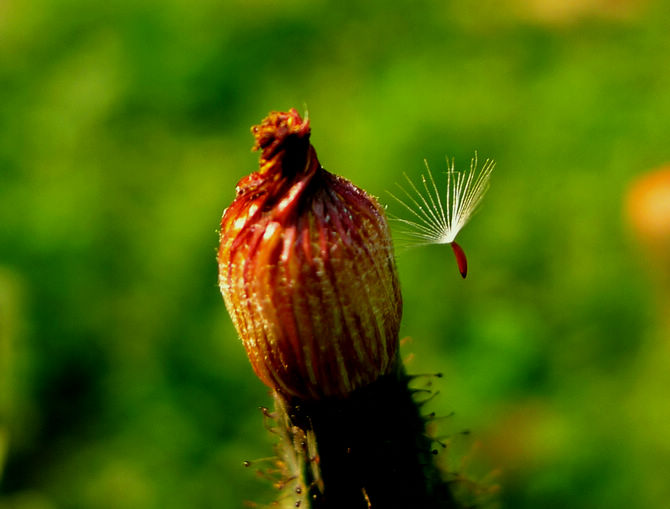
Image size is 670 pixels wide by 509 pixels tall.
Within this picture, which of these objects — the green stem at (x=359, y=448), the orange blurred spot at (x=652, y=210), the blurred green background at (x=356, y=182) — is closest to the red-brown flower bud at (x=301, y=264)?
the green stem at (x=359, y=448)

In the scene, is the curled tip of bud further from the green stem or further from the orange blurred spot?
the orange blurred spot

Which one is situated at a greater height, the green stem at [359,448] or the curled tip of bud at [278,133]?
the curled tip of bud at [278,133]

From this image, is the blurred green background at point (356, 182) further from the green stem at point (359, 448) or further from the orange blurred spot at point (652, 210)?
the green stem at point (359, 448)

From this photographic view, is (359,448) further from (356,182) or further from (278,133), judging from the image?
(356,182)

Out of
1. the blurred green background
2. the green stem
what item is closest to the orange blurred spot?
the blurred green background

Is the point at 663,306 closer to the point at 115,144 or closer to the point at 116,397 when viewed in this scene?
the point at 116,397

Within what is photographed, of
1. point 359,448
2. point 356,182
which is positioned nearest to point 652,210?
point 356,182
